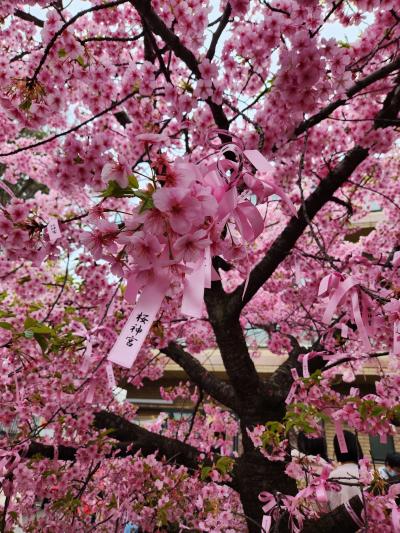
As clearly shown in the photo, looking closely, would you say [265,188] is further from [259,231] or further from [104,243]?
[104,243]

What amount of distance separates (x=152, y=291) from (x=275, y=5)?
2809 millimetres

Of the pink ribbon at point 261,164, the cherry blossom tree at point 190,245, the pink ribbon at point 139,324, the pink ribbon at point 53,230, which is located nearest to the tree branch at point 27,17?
the cherry blossom tree at point 190,245

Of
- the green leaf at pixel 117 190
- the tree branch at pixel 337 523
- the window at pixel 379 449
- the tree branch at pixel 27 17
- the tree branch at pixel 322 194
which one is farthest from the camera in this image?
the window at pixel 379 449

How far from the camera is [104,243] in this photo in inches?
46.8

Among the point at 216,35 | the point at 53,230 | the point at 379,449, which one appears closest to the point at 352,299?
the point at 53,230

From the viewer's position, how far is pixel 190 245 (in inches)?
37.9

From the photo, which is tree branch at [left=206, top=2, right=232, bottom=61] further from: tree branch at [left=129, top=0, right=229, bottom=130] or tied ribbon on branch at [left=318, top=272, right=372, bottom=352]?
tied ribbon on branch at [left=318, top=272, right=372, bottom=352]

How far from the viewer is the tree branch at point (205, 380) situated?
4.44 m

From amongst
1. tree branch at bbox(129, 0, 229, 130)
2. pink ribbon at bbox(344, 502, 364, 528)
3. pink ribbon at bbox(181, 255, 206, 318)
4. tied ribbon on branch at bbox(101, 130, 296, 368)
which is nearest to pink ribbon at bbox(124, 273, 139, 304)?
tied ribbon on branch at bbox(101, 130, 296, 368)

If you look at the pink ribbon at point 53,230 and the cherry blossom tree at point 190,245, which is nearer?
the cherry blossom tree at point 190,245

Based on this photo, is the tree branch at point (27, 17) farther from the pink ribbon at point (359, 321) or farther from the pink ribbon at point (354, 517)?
the pink ribbon at point (354, 517)

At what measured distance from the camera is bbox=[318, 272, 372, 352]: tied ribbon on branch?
1.46m

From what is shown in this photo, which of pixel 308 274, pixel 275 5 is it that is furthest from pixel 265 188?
pixel 308 274

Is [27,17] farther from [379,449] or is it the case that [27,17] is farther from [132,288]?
[379,449]
